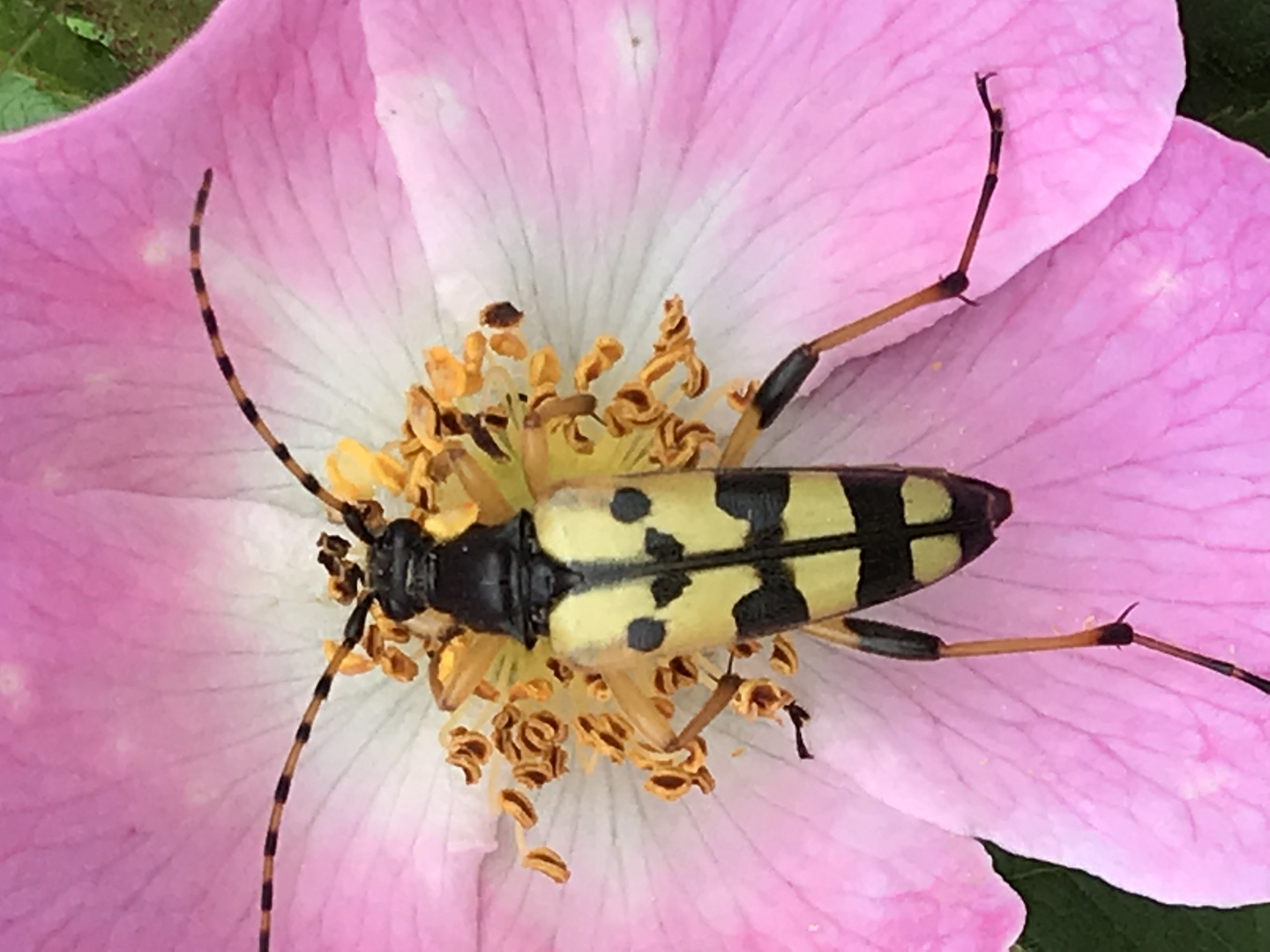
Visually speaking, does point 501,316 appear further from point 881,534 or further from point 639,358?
point 881,534

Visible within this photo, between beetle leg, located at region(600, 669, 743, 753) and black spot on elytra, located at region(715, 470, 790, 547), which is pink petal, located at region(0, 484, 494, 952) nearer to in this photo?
beetle leg, located at region(600, 669, 743, 753)

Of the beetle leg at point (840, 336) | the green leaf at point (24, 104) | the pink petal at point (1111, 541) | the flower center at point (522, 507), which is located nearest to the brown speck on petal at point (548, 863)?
the flower center at point (522, 507)

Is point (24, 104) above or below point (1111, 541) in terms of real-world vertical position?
above

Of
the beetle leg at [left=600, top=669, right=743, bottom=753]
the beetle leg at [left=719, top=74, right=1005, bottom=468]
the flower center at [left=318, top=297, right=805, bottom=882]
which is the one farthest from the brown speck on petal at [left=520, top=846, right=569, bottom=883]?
the beetle leg at [left=719, top=74, right=1005, bottom=468]

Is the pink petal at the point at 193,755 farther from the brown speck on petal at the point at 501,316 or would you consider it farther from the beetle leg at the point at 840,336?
the beetle leg at the point at 840,336

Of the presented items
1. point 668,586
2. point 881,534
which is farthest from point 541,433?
point 881,534
